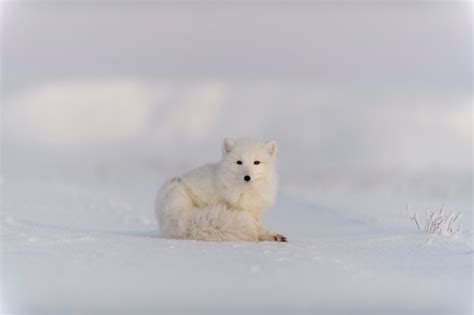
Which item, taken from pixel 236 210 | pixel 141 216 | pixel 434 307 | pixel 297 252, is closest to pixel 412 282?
pixel 434 307

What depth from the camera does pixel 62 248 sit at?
13.7 ft

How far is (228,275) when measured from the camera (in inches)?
140

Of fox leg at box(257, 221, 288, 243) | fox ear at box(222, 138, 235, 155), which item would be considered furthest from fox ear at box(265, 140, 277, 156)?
fox leg at box(257, 221, 288, 243)

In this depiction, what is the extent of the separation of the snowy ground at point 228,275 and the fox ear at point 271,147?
0.99 meters

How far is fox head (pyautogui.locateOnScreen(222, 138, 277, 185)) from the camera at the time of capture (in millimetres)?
5262

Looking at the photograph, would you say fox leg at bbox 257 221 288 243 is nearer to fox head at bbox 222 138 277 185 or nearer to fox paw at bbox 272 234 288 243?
fox paw at bbox 272 234 288 243

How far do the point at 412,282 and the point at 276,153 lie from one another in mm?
2209

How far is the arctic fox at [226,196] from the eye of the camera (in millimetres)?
5090

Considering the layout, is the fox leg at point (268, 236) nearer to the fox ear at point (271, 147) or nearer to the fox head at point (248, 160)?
the fox head at point (248, 160)

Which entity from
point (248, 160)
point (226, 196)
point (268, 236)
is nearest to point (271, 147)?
point (248, 160)

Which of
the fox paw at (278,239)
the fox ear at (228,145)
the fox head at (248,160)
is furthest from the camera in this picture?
the fox ear at (228,145)

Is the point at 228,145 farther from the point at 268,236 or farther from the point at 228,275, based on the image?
the point at 228,275

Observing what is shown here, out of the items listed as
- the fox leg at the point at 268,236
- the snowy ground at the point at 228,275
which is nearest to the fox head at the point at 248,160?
the fox leg at the point at 268,236

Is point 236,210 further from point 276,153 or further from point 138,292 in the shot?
point 138,292
